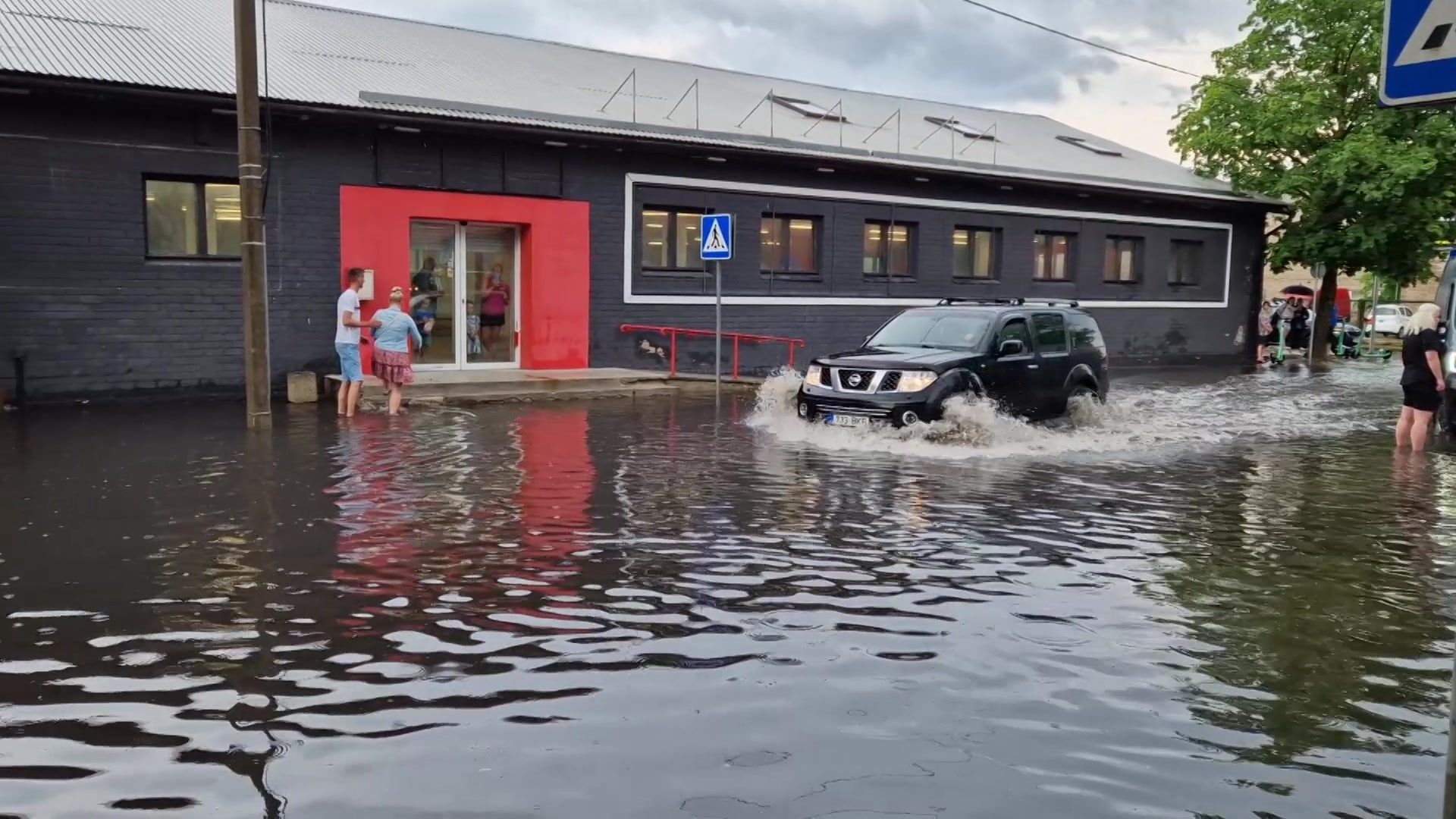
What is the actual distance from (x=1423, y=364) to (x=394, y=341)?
11.6 m

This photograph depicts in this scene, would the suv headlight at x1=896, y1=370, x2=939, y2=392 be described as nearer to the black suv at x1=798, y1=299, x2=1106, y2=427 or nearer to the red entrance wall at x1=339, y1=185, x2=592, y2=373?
the black suv at x1=798, y1=299, x2=1106, y2=427

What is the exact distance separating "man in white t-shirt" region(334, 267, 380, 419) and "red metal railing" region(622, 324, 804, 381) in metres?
6.07

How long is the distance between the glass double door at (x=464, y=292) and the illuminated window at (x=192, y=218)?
2.71m

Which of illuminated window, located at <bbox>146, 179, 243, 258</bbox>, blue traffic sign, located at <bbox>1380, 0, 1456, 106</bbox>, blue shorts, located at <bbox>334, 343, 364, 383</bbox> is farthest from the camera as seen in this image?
illuminated window, located at <bbox>146, 179, 243, 258</bbox>

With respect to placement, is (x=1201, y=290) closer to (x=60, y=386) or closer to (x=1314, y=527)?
(x=1314, y=527)

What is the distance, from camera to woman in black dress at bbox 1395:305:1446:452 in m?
11.7

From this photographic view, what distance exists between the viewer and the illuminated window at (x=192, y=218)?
15891mm

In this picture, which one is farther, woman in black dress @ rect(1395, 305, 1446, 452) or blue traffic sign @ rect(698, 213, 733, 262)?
blue traffic sign @ rect(698, 213, 733, 262)

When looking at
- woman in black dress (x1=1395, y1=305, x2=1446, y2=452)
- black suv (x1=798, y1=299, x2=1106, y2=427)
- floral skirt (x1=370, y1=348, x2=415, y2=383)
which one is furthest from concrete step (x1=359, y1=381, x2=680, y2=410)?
woman in black dress (x1=1395, y1=305, x2=1446, y2=452)

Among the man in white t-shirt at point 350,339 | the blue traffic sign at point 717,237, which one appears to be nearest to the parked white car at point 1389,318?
the blue traffic sign at point 717,237

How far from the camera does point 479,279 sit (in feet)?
63.1

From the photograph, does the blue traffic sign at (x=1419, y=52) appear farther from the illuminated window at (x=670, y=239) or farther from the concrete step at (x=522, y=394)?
the illuminated window at (x=670, y=239)

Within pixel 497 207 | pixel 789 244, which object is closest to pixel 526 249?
pixel 497 207

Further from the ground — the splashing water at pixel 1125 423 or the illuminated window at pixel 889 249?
the illuminated window at pixel 889 249
